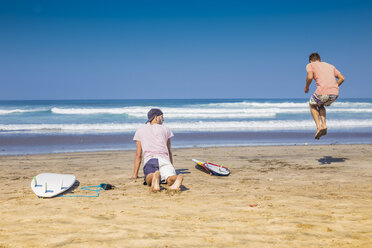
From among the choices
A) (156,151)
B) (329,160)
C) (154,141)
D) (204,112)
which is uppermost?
(154,141)

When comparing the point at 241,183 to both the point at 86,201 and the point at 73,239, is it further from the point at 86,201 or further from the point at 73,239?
the point at 73,239

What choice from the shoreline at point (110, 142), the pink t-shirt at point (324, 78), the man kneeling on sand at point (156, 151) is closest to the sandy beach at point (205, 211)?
the man kneeling on sand at point (156, 151)

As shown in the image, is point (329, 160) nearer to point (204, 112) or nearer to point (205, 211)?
point (205, 211)

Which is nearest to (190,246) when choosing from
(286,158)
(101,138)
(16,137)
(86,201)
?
(86,201)

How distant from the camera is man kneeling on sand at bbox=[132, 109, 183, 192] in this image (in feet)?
16.6

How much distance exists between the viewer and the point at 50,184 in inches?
193

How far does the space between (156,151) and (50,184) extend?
1690 mm

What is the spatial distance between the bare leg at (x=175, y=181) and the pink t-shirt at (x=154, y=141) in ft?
1.30

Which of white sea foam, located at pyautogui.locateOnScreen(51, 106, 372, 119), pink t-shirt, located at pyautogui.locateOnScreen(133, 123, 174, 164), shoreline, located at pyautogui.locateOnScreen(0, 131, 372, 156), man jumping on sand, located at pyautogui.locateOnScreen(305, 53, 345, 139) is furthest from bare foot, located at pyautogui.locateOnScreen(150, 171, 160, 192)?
white sea foam, located at pyautogui.locateOnScreen(51, 106, 372, 119)

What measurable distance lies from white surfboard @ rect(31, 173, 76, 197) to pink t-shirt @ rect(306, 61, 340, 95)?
17.1 ft

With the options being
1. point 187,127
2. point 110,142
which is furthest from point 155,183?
point 187,127

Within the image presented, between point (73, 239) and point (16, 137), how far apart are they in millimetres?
13048

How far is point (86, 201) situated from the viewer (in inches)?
174

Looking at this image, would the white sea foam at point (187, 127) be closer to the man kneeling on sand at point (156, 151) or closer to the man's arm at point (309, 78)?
the man's arm at point (309, 78)
